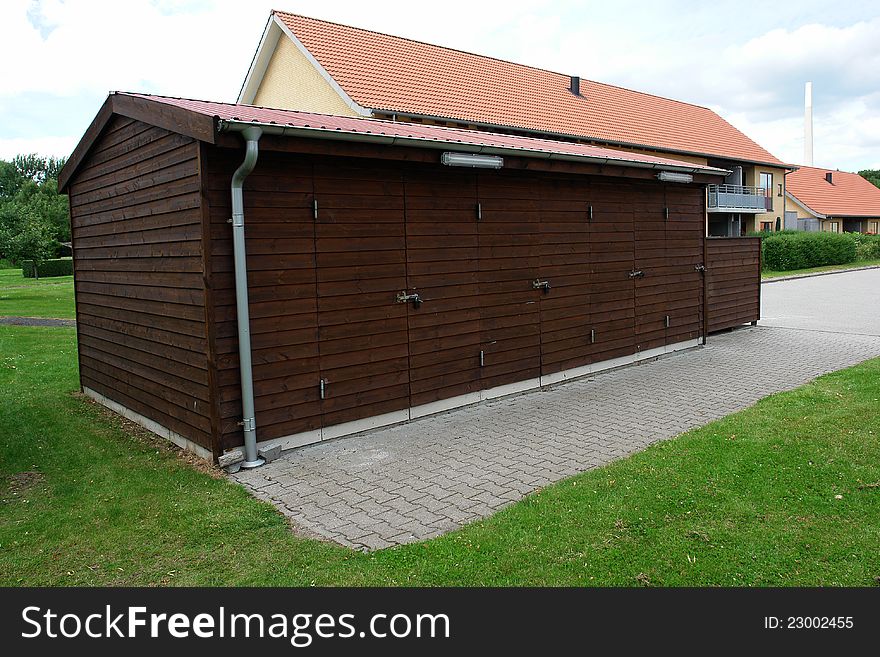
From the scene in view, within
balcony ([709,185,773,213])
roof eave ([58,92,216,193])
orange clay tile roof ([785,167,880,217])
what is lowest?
roof eave ([58,92,216,193])

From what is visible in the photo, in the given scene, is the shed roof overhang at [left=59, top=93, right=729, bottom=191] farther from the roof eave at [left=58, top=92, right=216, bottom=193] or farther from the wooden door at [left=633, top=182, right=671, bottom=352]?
the wooden door at [left=633, top=182, right=671, bottom=352]

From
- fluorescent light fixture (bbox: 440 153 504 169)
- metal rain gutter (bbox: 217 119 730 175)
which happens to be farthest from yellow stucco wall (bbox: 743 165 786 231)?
fluorescent light fixture (bbox: 440 153 504 169)

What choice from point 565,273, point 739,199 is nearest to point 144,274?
point 565,273

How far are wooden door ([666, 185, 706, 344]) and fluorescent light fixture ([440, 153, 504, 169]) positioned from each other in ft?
14.1

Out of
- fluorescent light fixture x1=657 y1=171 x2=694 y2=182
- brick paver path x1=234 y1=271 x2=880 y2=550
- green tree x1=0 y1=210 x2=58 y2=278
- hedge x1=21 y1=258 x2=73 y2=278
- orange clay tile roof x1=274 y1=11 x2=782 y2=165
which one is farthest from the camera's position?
hedge x1=21 y1=258 x2=73 y2=278

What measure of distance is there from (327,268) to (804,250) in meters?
33.8

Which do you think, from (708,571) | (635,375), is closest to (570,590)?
(708,571)

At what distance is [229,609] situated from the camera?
3.83 metres

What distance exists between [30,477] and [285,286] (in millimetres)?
2692

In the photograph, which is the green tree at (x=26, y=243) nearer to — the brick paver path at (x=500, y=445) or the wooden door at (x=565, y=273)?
the wooden door at (x=565, y=273)

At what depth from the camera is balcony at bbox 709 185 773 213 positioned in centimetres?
3776

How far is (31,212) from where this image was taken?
1580 inches

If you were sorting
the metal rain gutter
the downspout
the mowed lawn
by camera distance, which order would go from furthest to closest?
the downspout < the metal rain gutter < the mowed lawn

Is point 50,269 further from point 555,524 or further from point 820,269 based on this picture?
point 555,524
